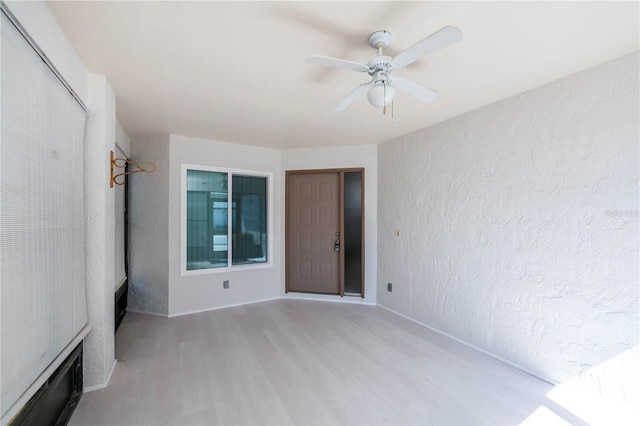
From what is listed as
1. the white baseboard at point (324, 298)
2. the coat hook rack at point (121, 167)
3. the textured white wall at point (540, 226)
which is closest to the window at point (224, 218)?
the coat hook rack at point (121, 167)

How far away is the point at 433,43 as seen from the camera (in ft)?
4.33

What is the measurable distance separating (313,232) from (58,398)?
325 cm

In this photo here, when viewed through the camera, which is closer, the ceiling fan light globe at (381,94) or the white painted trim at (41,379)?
the white painted trim at (41,379)

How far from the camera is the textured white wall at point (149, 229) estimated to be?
366 centimetres

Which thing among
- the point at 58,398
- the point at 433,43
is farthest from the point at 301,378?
the point at 433,43

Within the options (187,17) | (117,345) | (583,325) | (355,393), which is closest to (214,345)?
(117,345)

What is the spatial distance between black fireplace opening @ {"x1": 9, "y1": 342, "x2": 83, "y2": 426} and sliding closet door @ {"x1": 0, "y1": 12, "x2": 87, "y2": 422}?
0.43 ft

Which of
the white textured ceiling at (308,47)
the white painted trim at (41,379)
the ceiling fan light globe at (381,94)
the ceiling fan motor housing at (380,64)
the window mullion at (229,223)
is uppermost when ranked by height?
the white textured ceiling at (308,47)

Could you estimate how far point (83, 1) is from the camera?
4.61 ft

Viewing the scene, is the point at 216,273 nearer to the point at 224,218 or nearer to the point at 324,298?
the point at 224,218

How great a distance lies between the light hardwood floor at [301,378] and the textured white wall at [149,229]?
0.45 m

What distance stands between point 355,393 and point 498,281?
67.8 inches

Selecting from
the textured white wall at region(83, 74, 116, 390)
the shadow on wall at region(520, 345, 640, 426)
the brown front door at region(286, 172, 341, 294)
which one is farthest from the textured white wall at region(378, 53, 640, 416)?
the textured white wall at region(83, 74, 116, 390)

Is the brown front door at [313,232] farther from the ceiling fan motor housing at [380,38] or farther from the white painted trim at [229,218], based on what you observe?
the ceiling fan motor housing at [380,38]
